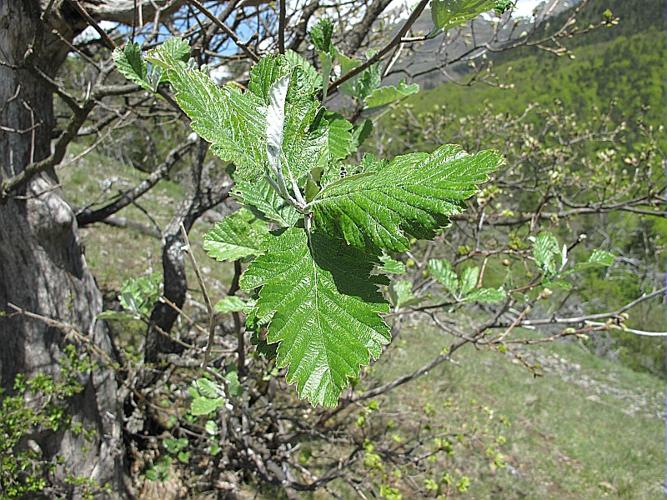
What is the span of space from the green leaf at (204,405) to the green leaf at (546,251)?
1163mm

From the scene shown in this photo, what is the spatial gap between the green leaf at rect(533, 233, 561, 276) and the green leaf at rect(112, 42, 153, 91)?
46.7 inches

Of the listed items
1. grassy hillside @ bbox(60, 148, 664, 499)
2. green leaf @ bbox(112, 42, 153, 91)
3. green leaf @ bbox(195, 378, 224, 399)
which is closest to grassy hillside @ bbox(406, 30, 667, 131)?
grassy hillside @ bbox(60, 148, 664, 499)

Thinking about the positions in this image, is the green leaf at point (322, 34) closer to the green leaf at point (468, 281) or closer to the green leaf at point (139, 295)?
the green leaf at point (468, 281)

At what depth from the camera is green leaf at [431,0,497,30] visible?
66 centimetres

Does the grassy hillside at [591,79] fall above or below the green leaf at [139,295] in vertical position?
below

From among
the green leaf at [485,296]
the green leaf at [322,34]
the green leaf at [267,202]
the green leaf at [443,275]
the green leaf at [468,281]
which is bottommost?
the green leaf at [485,296]

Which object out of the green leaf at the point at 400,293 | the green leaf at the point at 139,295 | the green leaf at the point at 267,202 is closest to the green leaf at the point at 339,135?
the green leaf at the point at 267,202

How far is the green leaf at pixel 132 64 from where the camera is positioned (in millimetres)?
894

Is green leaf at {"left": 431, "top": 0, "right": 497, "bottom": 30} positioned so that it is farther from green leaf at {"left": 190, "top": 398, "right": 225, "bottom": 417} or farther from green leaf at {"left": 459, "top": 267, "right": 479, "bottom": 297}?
green leaf at {"left": 190, "top": 398, "right": 225, "bottom": 417}

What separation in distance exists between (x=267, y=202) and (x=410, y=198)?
29 cm

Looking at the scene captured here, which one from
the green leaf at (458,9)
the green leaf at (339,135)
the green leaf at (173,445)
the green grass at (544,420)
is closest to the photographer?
the green leaf at (458,9)

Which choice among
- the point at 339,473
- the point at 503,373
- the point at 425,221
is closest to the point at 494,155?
the point at 425,221

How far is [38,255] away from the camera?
6.89 ft

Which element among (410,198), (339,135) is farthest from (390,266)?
(410,198)
